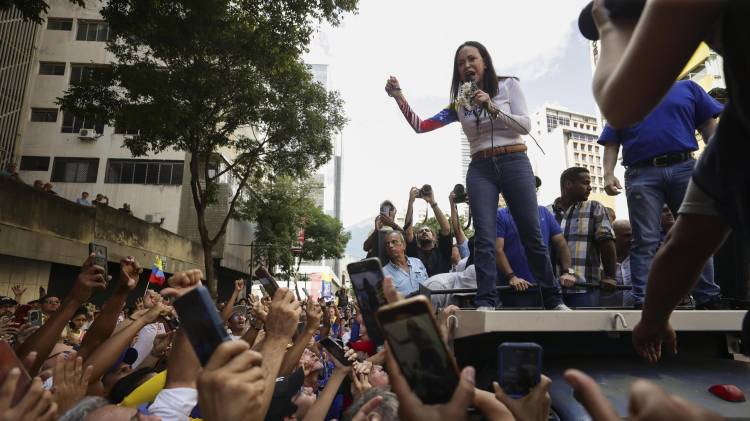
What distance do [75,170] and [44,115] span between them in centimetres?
Answer: 344

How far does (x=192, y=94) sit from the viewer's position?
1425 centimetres

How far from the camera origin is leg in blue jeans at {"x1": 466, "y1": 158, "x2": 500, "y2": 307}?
342cm

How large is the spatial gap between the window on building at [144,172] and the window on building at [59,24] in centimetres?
845

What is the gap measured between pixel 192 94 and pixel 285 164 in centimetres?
479

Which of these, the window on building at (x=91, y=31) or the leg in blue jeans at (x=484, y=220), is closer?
the leg in blue jeans at (x=484, y=220)

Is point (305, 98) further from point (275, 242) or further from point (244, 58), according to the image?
point (275, 242)

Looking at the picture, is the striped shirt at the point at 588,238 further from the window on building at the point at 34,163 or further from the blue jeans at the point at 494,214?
the window on building at the point at 34,163

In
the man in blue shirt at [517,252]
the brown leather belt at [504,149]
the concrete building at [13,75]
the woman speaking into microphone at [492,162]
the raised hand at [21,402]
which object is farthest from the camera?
the concrete building at [13,75]

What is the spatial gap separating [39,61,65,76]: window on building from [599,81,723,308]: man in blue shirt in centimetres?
3181

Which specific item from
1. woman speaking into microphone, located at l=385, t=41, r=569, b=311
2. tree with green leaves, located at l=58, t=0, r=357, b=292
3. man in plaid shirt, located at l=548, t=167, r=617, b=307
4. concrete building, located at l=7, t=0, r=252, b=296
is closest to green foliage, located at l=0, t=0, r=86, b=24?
tree with green leaves, located at l=58, t=0, r=357, b=292

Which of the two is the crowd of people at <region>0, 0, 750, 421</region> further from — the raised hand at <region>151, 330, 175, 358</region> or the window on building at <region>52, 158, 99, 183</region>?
the window on building at <region>52, 158, 99, 183</region>

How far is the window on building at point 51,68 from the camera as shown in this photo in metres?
27.8

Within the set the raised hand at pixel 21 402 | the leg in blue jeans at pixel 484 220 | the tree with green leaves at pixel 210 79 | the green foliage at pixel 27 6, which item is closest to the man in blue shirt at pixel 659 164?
the leg in blue jeans at pixel 484 220

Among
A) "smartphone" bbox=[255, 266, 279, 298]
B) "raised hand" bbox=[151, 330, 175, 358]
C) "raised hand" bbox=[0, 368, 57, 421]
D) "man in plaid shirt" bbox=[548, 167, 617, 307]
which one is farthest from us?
"raised hand" bbox=[151, 330, 175, 358]
